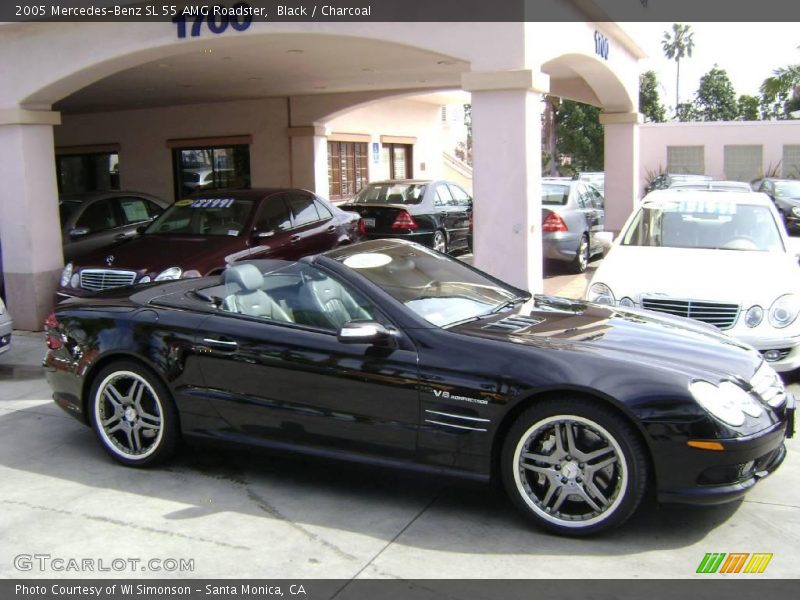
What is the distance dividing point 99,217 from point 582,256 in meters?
7.47

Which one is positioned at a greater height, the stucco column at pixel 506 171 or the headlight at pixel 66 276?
the stucco column at pixel 506 171

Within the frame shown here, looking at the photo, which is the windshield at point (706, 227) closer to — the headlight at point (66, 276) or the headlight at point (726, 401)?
the headlight at point (726, 401)

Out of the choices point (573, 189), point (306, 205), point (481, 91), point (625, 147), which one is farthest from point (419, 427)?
point (625, 147)

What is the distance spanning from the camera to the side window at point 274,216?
954 cm

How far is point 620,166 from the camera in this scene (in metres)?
14.6

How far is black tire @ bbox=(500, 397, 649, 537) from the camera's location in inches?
156

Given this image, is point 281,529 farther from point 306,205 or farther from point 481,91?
point 306,205

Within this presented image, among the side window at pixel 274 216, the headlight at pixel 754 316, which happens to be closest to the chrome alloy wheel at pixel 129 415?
the side window at pixel 274 216

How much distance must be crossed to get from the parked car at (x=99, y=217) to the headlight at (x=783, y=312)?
8.20 m

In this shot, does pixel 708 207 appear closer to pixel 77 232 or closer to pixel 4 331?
pixel 4 331

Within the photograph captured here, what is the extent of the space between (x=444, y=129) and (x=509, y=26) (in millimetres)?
20797

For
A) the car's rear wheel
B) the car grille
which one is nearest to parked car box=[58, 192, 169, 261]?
the car's rear wheel

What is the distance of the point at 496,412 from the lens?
4156 mm
